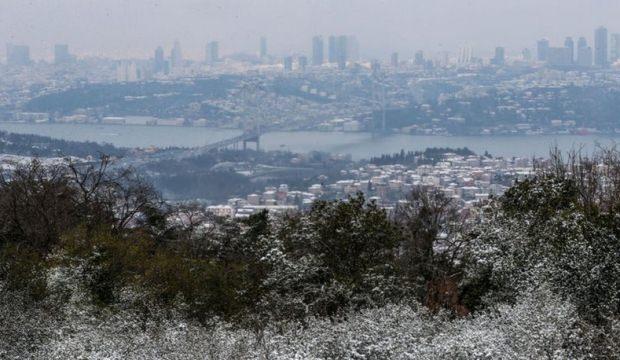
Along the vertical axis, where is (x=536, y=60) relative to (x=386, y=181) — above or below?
above

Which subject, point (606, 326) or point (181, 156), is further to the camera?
point (181, 156)

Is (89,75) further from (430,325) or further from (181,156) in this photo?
(430,325)

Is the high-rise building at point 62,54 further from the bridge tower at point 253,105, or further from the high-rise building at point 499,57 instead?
the high-rise building at point 499,57

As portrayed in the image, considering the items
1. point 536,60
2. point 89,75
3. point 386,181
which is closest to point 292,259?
point 386,181

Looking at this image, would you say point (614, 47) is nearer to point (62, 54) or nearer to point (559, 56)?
point (559, 56)

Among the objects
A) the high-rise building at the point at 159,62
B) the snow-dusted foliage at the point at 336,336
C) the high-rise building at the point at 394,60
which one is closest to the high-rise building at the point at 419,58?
the high-rise building at the point at 394,60

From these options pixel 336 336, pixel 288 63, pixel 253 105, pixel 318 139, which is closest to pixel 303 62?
pixel 288 63

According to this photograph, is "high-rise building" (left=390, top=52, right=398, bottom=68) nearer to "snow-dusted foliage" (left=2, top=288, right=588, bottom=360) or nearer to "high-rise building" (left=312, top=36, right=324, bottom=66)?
"high-rise building" (left=312, top=36, right=324, bottom=66)
